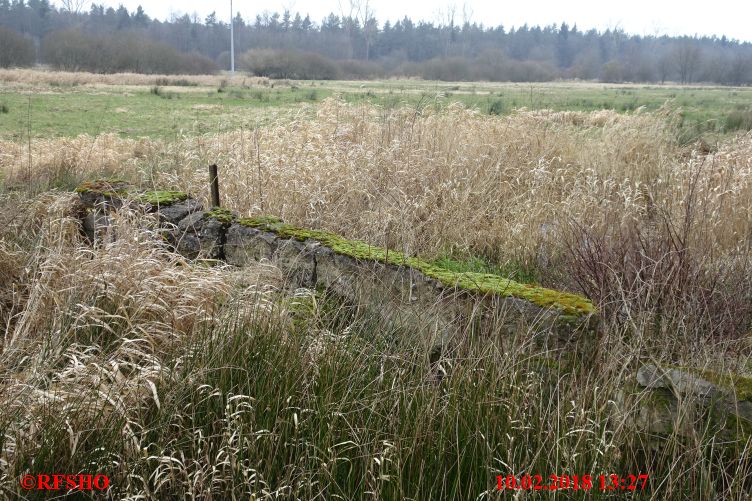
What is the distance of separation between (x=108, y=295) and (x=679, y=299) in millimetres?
3457

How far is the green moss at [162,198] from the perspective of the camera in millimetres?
5818

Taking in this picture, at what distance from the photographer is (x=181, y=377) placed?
3.00m

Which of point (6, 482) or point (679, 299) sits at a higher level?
point (679, 299)

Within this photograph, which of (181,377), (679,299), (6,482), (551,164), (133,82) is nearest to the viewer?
(6,482)

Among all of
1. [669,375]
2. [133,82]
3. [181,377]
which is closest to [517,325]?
[669,375]

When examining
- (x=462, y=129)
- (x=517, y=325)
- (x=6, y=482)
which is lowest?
(x=6, y=482)

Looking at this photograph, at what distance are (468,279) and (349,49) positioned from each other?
11987 centimetres

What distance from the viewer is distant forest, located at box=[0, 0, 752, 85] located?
6419 centimetres

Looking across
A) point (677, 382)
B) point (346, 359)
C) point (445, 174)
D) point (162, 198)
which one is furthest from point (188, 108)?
point (677, 382)

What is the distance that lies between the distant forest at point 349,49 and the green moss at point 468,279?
60022 mm

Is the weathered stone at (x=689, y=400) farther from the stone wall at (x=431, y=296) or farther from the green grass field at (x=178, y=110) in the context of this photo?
the green grass field at (x=178, y=110)

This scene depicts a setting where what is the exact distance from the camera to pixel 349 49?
117938 mm

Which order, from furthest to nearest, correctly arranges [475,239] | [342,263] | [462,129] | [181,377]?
[462,129], [475,239], [342,263], [181,377]

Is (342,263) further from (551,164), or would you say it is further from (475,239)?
(551,164)
